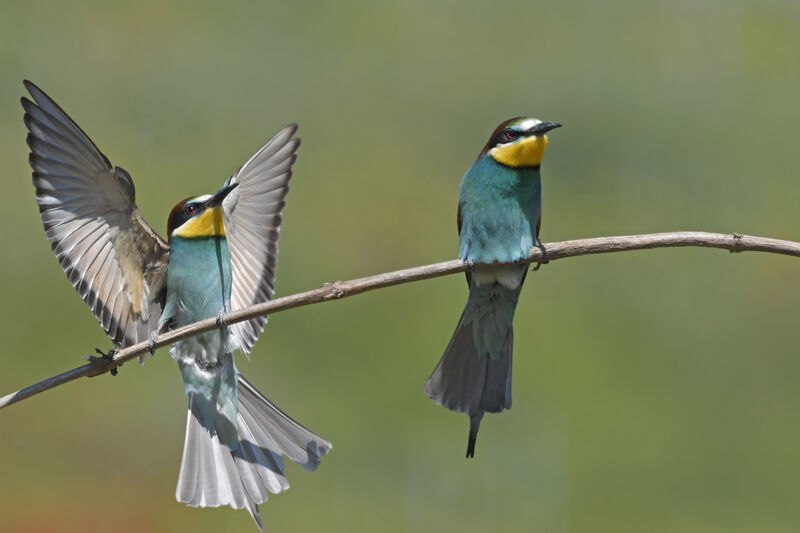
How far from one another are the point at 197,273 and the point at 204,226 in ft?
0.38

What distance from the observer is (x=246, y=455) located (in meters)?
2.43

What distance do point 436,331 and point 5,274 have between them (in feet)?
9.22

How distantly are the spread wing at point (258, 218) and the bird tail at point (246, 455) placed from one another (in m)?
0.23

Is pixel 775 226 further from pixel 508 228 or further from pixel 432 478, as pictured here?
pixel 508 228

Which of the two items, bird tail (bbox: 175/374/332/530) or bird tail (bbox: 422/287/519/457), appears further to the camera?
bird tail (bbox: 175/374/332/530)

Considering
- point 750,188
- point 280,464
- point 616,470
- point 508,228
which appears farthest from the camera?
point 750,188

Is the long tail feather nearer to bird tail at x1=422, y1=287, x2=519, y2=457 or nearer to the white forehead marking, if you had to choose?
bird tail at x1=422, y1=287, x2=519, y2=457

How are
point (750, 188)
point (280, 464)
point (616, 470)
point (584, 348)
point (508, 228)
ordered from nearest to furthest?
point (508, 228), point (280, 464), point (616, 470), point (584, 348), point (750, 188)

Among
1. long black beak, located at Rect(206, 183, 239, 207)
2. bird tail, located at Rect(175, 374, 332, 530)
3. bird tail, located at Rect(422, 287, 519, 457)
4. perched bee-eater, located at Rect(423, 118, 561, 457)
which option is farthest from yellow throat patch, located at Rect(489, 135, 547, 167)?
bird tail, located at Rect(175, 374, 332, 530)

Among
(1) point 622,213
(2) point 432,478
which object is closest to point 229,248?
(2) point 432,478

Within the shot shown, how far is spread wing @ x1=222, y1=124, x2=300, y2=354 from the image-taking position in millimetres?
2547

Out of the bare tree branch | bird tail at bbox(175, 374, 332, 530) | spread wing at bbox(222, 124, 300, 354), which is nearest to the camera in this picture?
the bare tree branch

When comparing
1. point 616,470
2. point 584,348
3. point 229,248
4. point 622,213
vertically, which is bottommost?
point 616,470

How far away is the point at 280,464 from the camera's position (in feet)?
7.98
